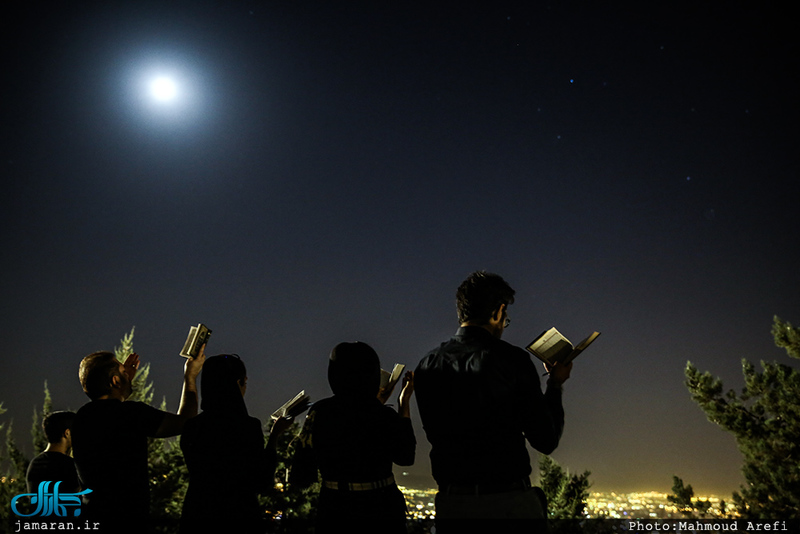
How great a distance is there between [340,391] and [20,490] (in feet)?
48.2

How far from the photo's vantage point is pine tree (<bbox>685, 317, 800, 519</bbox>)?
40.9ft

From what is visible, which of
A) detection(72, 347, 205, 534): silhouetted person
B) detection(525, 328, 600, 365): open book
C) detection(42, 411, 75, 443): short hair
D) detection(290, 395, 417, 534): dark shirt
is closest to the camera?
detection(290, 395, 417, 534): dark shirt

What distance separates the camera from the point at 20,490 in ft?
41.0

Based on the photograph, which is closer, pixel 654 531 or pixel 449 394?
pixel 449 394

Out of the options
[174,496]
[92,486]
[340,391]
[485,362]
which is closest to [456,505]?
[485,362]

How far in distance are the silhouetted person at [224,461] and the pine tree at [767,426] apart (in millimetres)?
14904

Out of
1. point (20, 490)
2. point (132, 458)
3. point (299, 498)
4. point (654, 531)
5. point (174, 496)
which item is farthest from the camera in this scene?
point (299, 498)

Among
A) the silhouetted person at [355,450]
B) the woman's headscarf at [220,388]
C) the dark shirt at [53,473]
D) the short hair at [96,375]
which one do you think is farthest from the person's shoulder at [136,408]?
the dark shirt at [53,473]

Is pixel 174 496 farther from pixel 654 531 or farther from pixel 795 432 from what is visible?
pixel 795 432

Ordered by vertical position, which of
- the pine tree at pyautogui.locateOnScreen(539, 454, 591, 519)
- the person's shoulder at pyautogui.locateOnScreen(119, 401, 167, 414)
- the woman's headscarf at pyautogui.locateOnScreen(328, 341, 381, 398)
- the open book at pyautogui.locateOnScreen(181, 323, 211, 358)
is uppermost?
the open book at pyautogui.locateOnScreen(181, 323, 211, 358)

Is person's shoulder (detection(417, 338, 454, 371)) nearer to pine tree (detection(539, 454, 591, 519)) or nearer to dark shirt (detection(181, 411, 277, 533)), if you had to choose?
dark shirt (detection(181, 411, 277, 533))

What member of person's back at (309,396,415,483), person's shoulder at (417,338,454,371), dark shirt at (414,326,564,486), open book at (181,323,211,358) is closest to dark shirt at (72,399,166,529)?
open book at (181,323,211,358)

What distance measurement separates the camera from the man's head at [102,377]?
3.57 metres

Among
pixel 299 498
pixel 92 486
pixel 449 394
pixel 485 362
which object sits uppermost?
pixel 485 362
